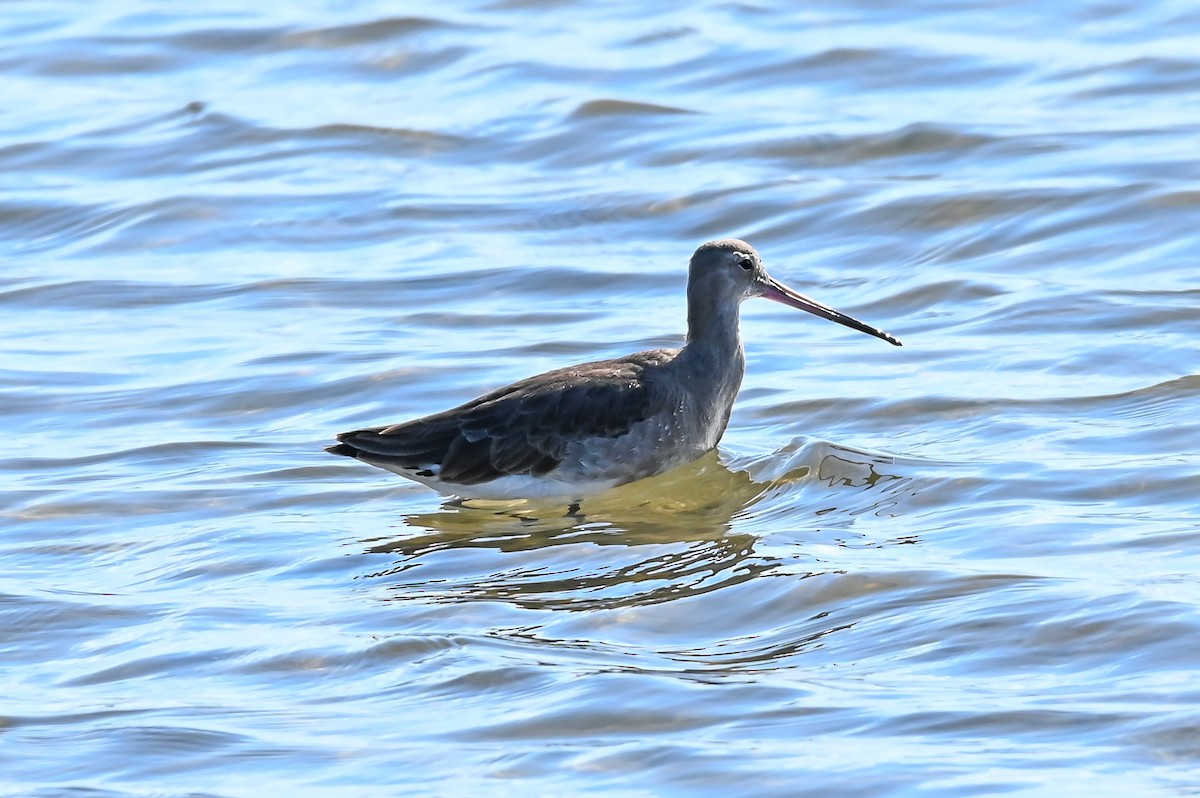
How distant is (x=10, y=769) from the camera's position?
5855 mm

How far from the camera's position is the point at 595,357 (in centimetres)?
1023

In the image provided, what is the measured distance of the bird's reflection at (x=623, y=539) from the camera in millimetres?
7305

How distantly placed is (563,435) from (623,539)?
0.68 m

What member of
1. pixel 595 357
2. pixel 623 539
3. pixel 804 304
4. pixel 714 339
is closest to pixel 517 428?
pixel 623 539

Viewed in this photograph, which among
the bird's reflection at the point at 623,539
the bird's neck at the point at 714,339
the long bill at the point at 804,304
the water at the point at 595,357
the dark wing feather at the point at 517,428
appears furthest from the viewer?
the long bill at the point at 804,304

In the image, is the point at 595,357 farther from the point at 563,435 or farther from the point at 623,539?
the point at 623,539

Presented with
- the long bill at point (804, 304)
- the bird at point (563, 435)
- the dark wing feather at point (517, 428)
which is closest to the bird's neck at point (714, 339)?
the bird at point (563, 435)

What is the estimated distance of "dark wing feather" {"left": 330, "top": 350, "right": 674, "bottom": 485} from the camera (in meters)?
8.34

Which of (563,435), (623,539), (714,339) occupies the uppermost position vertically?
(714,339)

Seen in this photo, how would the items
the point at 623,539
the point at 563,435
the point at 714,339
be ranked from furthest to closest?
the point at 714,339 < the point at 563,435 < the point at 623,539

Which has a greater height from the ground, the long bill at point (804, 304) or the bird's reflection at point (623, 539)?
the long bill at point (804, 304)

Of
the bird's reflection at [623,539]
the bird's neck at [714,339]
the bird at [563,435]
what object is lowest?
the bird's reflection at [623,539]

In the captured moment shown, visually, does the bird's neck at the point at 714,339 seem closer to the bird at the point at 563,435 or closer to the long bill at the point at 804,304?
the bird at the point at 563,435

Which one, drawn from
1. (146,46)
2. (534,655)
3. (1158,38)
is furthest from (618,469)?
(146,46)
